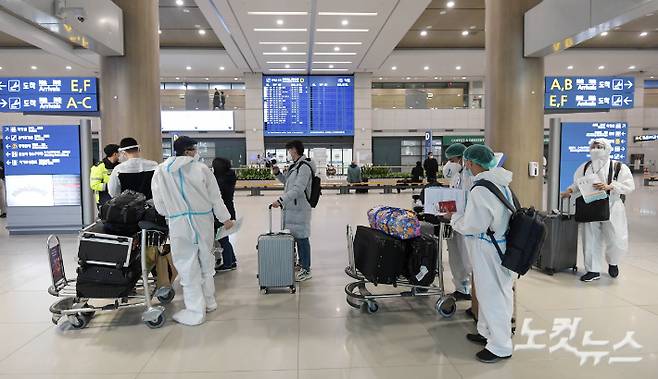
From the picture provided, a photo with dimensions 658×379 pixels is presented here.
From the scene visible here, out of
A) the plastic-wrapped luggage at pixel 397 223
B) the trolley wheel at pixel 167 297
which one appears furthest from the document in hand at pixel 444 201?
the trolley wheel at pixel 167 297

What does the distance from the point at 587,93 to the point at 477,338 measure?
21.5 feet

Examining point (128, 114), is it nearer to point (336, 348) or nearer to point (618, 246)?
point (336, 348)

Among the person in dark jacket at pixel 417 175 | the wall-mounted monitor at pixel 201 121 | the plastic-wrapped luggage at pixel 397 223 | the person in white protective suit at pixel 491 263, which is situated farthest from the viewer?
the wall-mounted monitor at pixel 201 121

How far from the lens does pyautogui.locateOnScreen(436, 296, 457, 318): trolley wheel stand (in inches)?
158

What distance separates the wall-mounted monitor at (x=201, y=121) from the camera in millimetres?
21641

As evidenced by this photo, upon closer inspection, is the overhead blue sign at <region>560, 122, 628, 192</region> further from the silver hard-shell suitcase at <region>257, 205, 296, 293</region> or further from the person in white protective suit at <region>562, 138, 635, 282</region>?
the silver hard-shell suitcase at <region>257, 205, 296, 293</region>

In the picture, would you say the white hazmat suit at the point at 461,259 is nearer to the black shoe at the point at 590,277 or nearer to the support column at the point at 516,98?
the black shoe at the point at 590,277

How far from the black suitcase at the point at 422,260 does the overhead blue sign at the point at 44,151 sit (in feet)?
24.2

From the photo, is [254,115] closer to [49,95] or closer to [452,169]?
[49,95]

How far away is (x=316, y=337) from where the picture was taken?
3646 mm

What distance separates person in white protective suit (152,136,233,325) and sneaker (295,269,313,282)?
1439 millimetres

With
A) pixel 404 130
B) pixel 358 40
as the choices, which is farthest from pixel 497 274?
pixel 404 130

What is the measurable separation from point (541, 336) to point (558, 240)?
228 centimetres

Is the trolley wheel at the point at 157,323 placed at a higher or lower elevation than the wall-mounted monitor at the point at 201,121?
lower
